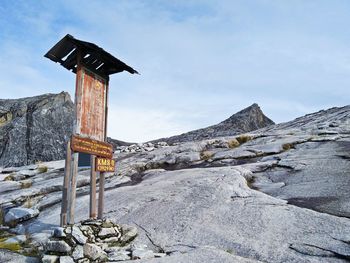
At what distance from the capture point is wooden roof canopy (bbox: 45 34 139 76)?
9320 millimetres

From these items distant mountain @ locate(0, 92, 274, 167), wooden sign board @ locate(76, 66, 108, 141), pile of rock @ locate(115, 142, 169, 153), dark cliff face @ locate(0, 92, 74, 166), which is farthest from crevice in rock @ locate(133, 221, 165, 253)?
distant mountain @ locate(0, 92, 274, 167)

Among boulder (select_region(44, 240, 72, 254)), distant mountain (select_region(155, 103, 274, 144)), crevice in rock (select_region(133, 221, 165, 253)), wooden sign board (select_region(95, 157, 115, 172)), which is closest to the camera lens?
boulder (select_region(44, 240, 72, 254))

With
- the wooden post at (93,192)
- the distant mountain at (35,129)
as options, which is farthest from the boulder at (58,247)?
the distant mountain at (35,129)

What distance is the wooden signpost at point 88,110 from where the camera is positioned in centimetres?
880

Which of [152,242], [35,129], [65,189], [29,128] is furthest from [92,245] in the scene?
[29,128]

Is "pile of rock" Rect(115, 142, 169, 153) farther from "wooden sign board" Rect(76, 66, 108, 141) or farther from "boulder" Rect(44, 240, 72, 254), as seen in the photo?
"boulder" Rect(44, 240, 72, 254)

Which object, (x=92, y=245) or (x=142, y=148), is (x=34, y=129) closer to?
(x=142, y=148)

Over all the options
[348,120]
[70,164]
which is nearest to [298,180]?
[70,164]

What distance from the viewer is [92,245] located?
7.50 m

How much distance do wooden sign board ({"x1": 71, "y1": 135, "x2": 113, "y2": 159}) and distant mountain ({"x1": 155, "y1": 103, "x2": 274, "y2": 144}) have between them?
790 inches

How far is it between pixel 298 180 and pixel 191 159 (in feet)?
23.8

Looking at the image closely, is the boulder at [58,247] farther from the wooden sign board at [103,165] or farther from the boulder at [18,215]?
the boulder at [18,215]

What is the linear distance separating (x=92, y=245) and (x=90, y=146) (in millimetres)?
3010

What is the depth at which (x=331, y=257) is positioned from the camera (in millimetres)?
6449
